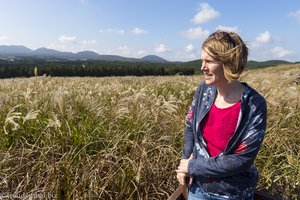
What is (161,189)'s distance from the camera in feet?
12.5

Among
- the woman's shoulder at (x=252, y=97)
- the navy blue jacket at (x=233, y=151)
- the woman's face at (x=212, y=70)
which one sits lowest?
the navy blue jacket at (x=233, y=151)

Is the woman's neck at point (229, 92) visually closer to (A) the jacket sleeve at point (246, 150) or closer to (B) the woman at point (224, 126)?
(B) the woman at point (224, 126)

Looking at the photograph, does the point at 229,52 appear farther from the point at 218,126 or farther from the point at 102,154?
the point at 102,154

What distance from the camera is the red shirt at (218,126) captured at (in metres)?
2.59

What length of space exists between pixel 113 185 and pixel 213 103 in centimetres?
155

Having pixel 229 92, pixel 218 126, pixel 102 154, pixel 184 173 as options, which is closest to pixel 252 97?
pixel 229 92

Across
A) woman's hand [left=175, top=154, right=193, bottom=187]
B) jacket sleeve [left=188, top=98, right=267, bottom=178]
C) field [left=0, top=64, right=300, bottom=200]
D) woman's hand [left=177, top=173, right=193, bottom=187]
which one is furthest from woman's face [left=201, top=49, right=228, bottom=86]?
field [left=0, top=64, right=300, bottom=200]

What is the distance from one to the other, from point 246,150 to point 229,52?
2.37 feet

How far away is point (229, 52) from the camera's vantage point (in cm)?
246

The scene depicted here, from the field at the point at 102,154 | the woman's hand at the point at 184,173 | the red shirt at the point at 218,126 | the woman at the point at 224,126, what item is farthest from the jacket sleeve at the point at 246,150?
the field at the point at 102,154

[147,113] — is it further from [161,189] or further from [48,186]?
[48,186]

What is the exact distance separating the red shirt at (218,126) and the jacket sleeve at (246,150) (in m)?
0.11

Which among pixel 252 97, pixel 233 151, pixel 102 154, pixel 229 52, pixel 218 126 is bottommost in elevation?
pixel 102 154

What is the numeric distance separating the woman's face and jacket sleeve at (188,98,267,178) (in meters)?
0.35
